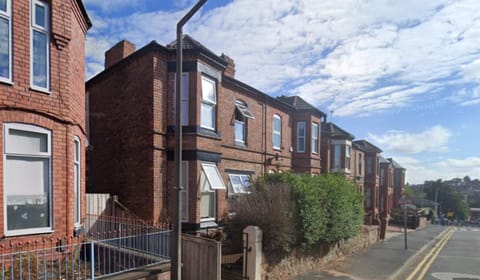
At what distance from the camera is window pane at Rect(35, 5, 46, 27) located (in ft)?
24.8

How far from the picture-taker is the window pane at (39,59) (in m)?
7.49

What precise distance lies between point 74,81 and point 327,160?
68.1 ft

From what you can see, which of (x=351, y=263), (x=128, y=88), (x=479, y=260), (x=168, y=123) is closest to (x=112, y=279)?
(x=168, y=123)

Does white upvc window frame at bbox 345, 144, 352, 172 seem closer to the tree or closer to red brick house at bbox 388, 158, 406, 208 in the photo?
red brick house at bbox 388, 158, 406, 208

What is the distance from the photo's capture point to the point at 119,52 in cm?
1473

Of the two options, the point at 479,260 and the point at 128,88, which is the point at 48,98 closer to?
the point at 128,88

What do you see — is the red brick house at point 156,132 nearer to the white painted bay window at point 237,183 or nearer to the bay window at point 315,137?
the white painted bay window at point 237,183

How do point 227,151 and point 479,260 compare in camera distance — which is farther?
point 479,260

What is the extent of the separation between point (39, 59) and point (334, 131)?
83.4 feet

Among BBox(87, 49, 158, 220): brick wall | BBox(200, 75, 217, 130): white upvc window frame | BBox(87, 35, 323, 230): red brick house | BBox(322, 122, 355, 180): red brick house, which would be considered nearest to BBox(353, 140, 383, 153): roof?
BBox(322, 122, 355, 180): red brick house

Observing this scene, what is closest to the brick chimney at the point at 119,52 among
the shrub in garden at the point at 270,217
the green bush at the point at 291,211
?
the green bush at the point at 291,211

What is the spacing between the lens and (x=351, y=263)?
576 inches

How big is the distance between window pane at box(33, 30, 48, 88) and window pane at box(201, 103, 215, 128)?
5.89m

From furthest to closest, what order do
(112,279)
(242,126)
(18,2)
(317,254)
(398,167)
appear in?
(398,167)
(242,126)
(317,254)
(18,2)
(112,279)
